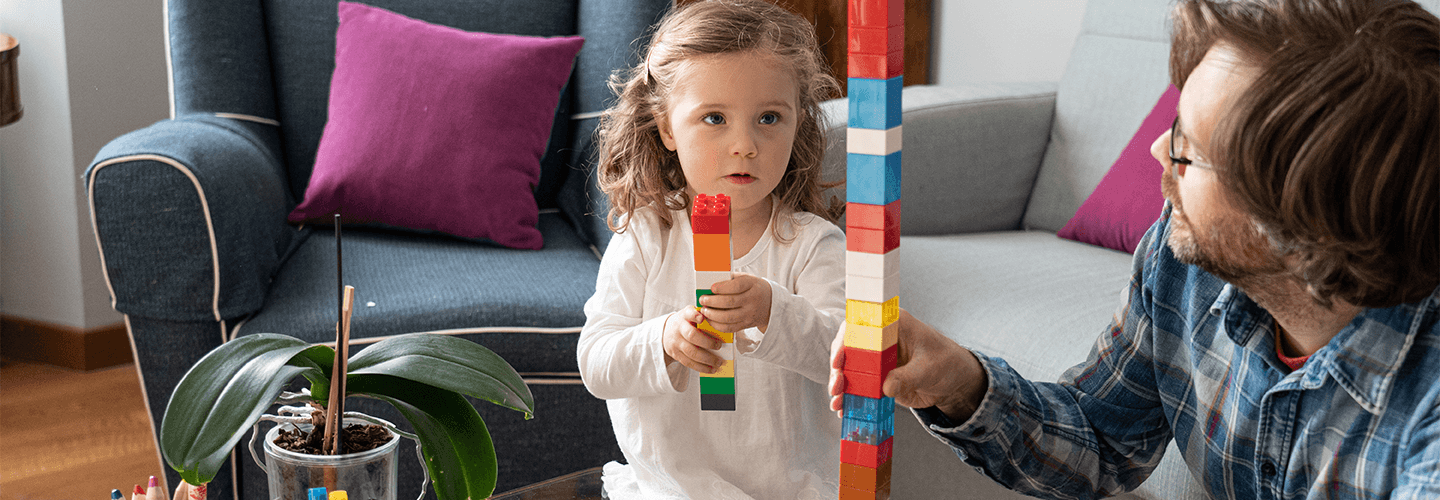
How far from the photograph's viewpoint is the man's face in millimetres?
653

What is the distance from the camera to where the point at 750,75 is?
987 mm

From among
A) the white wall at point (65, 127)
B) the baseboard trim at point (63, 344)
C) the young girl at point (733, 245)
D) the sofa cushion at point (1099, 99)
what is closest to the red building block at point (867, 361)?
the young girl at point (733, 245)

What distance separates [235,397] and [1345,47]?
2.49 feet

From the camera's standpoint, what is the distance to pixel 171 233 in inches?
56.8

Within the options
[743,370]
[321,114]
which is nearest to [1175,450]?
[743,370]

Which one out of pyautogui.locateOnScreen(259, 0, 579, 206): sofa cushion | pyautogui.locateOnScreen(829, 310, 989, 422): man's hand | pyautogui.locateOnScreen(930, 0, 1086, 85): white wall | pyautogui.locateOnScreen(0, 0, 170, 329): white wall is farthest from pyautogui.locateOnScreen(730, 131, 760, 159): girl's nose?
pyautogui.locateOnScreen(0, 0, 170, 329): white wall

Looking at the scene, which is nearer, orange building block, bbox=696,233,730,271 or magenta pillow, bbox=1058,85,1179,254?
orange building block, bbox=696,233,730,271

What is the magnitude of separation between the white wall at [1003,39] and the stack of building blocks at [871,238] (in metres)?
1.99

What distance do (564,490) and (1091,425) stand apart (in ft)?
1.56

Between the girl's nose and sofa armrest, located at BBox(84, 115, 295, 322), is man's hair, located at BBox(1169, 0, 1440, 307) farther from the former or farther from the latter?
sofa armrest, located at BBox(84, 115, 295, 322)

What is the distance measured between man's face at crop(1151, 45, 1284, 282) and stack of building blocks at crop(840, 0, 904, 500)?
0.71 ft

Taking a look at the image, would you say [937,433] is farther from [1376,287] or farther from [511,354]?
[511,354]

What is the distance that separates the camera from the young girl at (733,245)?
3.22ft

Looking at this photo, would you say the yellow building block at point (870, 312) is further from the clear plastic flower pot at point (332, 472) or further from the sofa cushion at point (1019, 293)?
the sofa cushion at point (1019, 293)
